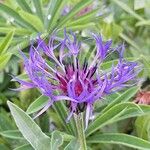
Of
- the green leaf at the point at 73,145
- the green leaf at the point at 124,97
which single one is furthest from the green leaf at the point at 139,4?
the green leaf at the point at 73,145

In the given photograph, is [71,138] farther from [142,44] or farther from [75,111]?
[142,44]

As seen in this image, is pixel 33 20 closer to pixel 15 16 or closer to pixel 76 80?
pixel 15 16

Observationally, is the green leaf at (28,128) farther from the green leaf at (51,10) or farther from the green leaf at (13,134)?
the green leaf at (51,10)

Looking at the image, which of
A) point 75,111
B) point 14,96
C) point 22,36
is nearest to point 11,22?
point 22,36

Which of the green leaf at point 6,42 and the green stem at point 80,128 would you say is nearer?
the green stem at point 80,128

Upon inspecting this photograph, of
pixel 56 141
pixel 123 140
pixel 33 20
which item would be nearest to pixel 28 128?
pixel 56 141

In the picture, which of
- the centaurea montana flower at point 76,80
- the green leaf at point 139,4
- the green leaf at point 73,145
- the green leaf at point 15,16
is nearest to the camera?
the centaurea montana flower at point 76,80
